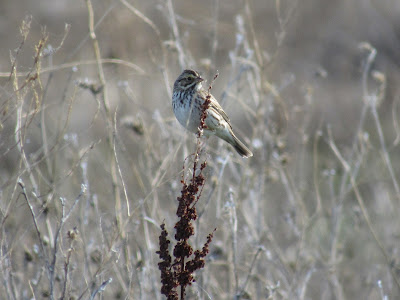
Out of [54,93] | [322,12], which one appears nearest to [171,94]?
[54,93]

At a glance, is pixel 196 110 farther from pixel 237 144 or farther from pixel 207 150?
pixel 207 150

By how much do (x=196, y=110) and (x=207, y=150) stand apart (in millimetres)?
1995

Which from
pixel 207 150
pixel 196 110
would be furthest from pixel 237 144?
pixel 207 150

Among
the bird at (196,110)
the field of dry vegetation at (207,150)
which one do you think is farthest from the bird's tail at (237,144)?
the field of dry vegetation at (207,150)

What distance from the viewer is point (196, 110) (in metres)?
6.30

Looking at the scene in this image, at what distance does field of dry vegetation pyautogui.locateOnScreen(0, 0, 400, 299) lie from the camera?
4457 mm

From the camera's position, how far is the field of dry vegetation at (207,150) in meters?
4.46

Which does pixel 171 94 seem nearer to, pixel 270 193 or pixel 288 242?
pixel 288 242

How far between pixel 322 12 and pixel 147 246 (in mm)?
16960

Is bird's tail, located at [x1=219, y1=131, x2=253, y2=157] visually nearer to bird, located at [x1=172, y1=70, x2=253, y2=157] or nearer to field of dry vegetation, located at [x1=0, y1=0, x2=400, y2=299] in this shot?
bird, located at [x1=172, y1=70, x2=253, y2=157]

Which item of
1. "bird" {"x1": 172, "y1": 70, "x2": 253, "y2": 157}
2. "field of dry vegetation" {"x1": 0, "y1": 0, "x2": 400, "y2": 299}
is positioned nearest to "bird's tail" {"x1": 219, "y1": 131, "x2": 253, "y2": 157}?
"bird" {"x1": 172, "y1": 70, "x2": 253, "y2": 157}

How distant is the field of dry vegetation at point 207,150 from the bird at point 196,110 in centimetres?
14

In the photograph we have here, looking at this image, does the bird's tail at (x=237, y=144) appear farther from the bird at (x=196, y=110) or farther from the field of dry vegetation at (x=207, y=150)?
the field of dry vegetation at (x=207, y=150)

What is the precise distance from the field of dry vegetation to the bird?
136 mm
